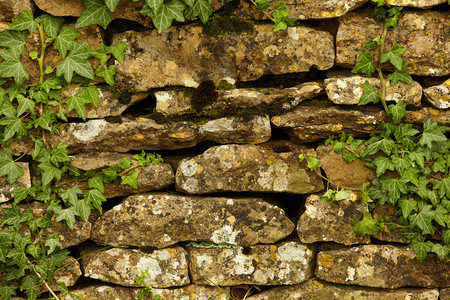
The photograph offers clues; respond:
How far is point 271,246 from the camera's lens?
308 cm

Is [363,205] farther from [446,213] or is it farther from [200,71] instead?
[200,71]

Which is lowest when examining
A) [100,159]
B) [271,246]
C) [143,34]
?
[271,246]

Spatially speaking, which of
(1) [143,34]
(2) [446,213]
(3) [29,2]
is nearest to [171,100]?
(1) [143,34]

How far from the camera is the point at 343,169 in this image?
3.05 m

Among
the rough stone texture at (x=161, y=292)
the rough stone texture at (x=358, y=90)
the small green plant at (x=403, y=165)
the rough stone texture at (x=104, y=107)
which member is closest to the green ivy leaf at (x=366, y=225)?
the small green plant at (x=403, y=165)

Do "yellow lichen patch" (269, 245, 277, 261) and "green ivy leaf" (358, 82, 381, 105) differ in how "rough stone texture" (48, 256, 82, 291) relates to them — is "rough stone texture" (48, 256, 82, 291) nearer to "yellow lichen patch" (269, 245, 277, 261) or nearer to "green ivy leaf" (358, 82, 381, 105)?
"yellow lichen patch" (269, 245, 277, 261)

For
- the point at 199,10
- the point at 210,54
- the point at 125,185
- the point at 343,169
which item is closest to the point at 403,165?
the point at 343,169

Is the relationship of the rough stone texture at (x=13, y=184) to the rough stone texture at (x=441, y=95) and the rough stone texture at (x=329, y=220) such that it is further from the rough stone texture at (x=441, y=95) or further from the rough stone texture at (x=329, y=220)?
the rough stone texture at (x=441, y=95)

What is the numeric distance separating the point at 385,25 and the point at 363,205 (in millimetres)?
1370

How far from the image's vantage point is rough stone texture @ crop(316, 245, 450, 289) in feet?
9.99

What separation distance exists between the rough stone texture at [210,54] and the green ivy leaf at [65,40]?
0.29 m

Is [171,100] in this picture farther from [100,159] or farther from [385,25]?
[385,25]

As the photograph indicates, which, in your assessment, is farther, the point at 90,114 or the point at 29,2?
the point at 90,114

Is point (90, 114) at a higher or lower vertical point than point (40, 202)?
higher
